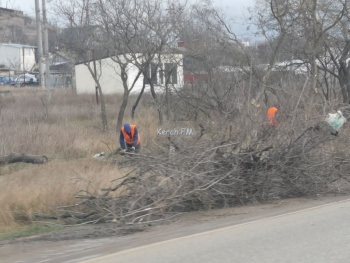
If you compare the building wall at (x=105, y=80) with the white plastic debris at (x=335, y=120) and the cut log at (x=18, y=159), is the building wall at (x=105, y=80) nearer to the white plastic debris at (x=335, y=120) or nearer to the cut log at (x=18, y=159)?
the cut log at (x=18, y=159)

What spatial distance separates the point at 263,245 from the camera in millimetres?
7219

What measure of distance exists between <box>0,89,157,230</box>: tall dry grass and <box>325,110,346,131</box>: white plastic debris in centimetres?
387

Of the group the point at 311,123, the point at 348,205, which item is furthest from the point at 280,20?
the point at 348,205

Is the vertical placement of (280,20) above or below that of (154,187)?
above

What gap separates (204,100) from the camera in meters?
22.6

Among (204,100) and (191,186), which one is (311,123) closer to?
(191,186)

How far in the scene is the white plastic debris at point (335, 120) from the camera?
444 inches

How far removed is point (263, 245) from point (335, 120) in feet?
16.3

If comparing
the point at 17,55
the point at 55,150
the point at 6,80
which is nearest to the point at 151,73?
the point at 55,150

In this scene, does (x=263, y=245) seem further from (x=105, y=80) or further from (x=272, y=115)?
(x=105, y=80)

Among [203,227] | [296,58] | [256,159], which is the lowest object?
[203,227]

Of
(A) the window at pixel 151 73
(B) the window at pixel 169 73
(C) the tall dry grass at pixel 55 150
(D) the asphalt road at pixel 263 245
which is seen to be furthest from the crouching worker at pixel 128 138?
(B) the window at pixel 169 73

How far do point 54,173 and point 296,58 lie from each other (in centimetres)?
1711

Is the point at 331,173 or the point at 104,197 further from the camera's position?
the point at 331,173
